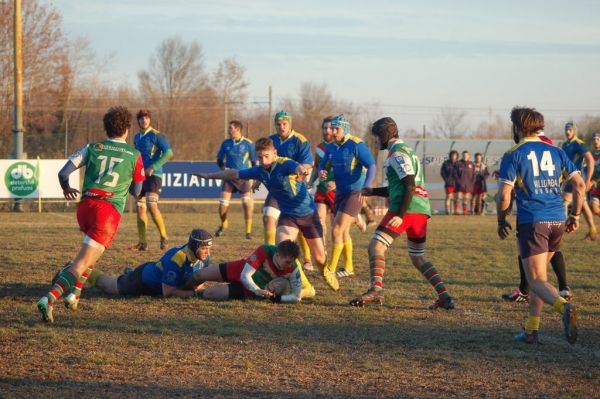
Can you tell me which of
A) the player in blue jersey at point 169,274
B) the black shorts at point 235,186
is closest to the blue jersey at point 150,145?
the black shorts at point 235,186

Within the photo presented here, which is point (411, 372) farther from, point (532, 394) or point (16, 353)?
point (16, 353)

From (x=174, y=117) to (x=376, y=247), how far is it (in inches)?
1409

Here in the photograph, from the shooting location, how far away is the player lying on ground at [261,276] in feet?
27.3

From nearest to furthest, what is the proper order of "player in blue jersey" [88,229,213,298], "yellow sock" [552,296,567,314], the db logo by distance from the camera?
1. "yellow sock" [552,296,567,314]
2. "player in blue jersey" [88,229,213,298]
3. the db logo

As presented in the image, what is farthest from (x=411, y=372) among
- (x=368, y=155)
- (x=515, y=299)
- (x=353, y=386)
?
(x=368, y=155)

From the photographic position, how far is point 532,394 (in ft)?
17.6

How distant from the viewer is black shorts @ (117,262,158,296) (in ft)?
29.2

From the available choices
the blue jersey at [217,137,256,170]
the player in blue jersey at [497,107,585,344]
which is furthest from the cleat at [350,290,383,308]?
the blue jersey at [217,137,256,170]

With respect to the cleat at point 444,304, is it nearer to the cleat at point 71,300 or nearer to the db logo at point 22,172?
the cleat at point 71,300

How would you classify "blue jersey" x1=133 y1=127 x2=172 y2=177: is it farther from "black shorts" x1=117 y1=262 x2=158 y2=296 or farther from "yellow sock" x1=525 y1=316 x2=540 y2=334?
"yellow sock" x1=525 y1=316 x2=540 y2=334

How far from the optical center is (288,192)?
9.41 metres

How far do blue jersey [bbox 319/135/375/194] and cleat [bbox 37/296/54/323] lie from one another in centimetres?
446

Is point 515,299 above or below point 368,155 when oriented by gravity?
below

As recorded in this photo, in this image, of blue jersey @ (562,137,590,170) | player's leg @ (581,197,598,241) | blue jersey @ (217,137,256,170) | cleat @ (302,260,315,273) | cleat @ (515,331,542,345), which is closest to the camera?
cleat @ (515,331,542,345)
